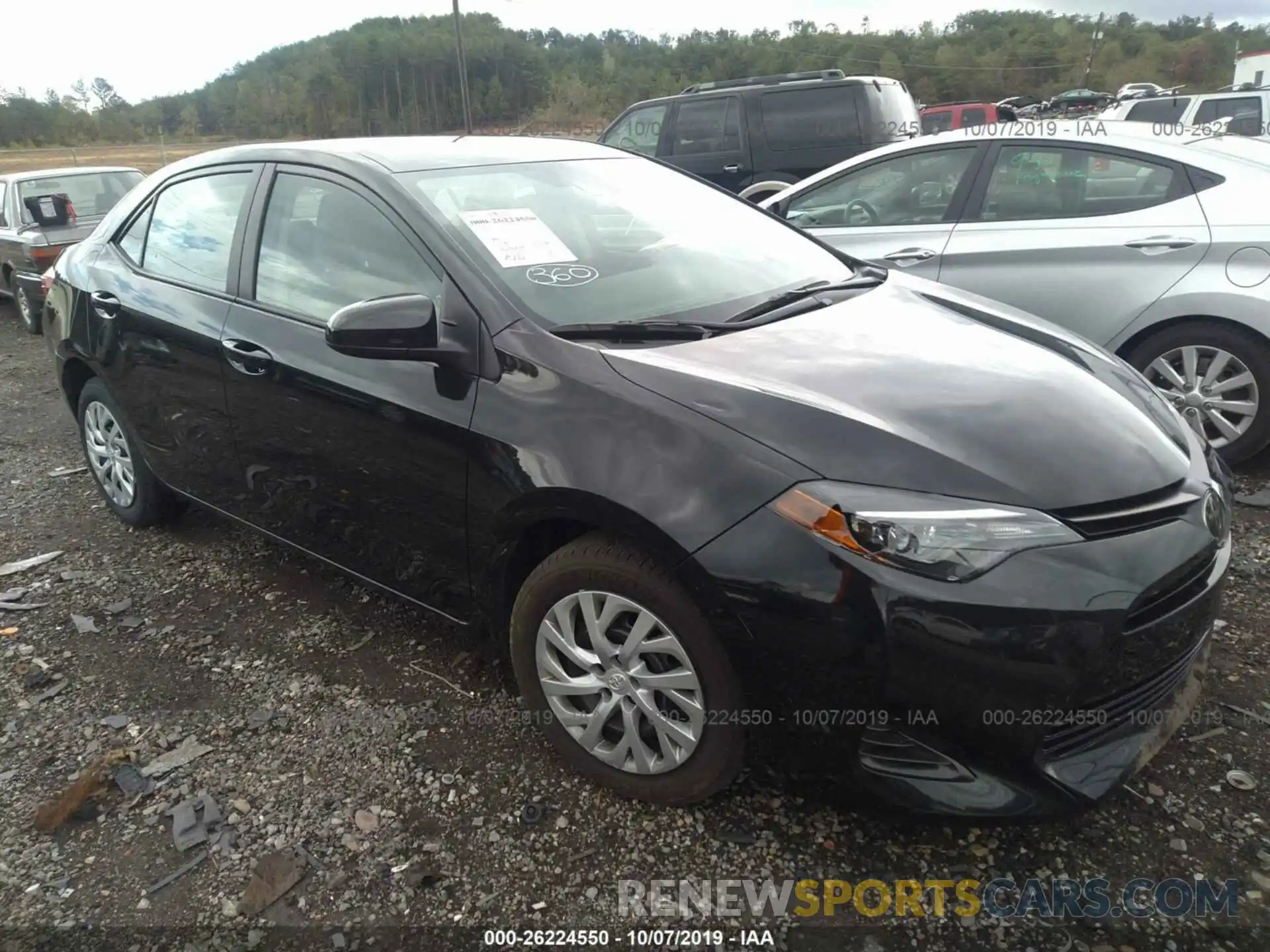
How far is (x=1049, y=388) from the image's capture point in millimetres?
2162

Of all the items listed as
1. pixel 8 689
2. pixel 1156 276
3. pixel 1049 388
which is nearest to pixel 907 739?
pixel 1049 388

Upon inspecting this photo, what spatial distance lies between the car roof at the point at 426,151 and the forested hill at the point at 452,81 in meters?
36.4

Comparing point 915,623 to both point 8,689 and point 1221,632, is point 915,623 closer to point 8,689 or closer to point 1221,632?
point 1221,632

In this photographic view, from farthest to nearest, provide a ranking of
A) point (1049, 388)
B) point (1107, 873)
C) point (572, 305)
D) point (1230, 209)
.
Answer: point (1230, 209)
point (572, 305)
point (1049, 388)
point (1107, 873)

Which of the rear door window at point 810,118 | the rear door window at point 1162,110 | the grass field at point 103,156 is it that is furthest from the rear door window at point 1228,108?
the grass field at point 103,156

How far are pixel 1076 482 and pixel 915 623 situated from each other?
508 mm

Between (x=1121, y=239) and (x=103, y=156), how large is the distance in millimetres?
31139

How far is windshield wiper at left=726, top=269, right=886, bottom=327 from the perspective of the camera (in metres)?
2.48

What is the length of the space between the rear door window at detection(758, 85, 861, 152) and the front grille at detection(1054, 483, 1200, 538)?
8005 mm

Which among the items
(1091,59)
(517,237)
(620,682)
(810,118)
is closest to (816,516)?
(620,682)

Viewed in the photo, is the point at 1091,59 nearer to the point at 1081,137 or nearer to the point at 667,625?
the point at 1081,137

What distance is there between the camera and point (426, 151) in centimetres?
290

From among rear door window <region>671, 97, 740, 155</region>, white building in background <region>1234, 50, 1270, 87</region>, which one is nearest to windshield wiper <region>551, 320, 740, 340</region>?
rear door window <region>671, 97, 740, 155</region>

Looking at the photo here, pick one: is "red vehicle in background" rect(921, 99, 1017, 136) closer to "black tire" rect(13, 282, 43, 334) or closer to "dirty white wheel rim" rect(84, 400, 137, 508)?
"black tire" rect(13, 282, 43, 334)
